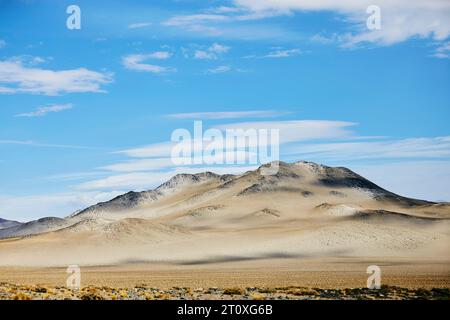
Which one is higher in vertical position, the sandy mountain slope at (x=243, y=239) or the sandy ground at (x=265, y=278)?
the sandy mountain slope at (x=243, y=239)

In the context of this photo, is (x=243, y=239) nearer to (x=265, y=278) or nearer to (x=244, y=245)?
(x=244, y=245)

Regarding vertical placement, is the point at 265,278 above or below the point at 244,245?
below

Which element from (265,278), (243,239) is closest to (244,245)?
(243,239)

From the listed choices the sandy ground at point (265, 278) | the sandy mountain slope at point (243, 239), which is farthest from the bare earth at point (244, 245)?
the sandy ground at point (265, 278)

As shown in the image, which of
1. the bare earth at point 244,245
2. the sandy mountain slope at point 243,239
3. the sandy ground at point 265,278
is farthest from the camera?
the sandy mountain slope at point 243,239

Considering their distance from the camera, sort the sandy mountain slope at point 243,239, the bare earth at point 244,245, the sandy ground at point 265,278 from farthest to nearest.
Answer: the sandy mountain slope at point 243,239, the bare earth at point 244,245, the sandy ground at point 265,278

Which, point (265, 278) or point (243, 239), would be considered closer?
point (265, 278)

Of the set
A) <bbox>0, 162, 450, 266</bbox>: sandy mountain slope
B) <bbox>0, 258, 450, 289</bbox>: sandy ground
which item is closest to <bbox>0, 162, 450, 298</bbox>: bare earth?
<bbox>0, 162, 450, 266</bbox>: sandy mountain slope

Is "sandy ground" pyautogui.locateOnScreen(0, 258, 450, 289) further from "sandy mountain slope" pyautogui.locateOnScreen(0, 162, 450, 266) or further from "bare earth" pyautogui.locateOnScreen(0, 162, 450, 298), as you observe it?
"sandy mountain slope" pyautogui.locateOnScreen(0, 162, 450, 266)

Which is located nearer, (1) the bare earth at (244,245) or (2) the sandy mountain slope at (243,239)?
(1) the bare earth at (244,245)

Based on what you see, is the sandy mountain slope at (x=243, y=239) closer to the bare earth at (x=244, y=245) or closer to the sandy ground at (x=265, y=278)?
the bare earth at (x=244, y=245)

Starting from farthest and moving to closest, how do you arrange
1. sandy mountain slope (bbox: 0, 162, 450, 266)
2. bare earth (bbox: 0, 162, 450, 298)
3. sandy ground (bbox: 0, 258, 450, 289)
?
sandy mountain slope (bbox: 0, 162, 450, 266) < bare earth (bbox: 0, 162, 450, 298) < sandy ground (bbox: 0, 258, 450, 289)

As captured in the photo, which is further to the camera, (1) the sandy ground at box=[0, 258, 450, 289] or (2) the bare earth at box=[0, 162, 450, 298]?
(2) the bare earth at box=[0, 162, 450, 298]
